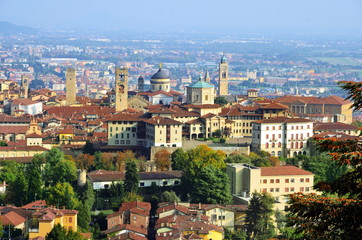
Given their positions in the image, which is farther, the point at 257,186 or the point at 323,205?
the point at 257,186

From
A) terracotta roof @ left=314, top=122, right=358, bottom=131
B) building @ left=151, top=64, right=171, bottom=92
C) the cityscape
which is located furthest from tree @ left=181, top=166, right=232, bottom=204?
building @ left=151, top=64, right=171, bottom=92

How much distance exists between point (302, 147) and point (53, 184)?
13.1m

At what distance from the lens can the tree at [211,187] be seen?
32.4m

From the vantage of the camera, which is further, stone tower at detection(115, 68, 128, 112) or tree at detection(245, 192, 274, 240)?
stone tower at detection(115, 68, 128, 112)

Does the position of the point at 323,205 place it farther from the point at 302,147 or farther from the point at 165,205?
the point at 302,147

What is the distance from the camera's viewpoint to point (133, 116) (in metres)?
45.1

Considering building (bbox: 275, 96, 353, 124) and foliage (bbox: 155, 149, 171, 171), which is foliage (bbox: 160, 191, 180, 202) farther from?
building (bbox: 275, 96, 353, 124)

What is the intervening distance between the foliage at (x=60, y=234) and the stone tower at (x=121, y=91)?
2981 cm

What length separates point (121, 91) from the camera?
56.4 meters

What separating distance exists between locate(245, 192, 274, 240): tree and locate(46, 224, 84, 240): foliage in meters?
5.76

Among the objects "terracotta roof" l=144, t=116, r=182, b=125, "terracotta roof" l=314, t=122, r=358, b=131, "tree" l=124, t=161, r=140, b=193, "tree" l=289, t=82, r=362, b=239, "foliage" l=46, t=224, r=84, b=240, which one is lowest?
"terracotta roof" l=314, t=122, r=358, b=131

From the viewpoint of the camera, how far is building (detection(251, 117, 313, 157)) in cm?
4238

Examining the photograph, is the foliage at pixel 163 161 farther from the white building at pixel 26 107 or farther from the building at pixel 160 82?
the building at pixel 160 82

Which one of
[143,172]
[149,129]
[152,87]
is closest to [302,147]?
[149,129]
